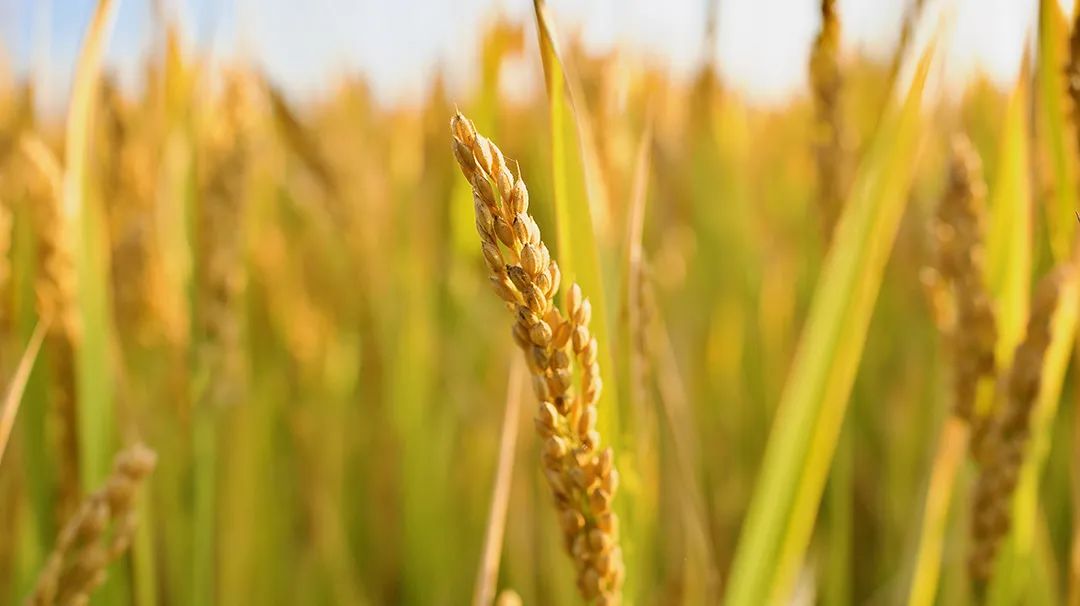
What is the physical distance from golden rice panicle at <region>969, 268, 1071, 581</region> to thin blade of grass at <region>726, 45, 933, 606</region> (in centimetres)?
11

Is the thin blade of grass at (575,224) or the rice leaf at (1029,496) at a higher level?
the thin blade of grass at (575,224)

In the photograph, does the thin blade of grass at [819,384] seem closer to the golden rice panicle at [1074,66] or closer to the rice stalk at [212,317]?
the golden rice panicle at [1074,66]

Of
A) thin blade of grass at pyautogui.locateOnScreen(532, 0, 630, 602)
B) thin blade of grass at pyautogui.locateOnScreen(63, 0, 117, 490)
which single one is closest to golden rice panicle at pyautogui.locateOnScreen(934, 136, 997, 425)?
thin blade of grass at pyautogui.locateOnScreen(532, 0, 630, 602)

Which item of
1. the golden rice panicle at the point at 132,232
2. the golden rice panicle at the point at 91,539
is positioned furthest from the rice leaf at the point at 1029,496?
the golden rice panicle at the point at 132,232

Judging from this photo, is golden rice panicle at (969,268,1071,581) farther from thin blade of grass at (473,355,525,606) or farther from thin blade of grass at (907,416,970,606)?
thin blade of grass at (473,355,525,606)

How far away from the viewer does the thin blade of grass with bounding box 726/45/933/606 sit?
0.49 m

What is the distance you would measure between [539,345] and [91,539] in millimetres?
282

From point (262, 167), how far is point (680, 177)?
723 mm

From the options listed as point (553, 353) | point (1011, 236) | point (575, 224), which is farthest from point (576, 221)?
point (1011, 236)

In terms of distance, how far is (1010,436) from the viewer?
56 centimetres

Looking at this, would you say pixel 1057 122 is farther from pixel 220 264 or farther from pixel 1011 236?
pixel 220 264

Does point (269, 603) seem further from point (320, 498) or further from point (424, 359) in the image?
Answer: point (424, 359)

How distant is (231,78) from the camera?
1.04 metres

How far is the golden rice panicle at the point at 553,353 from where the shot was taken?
35 centimetres
